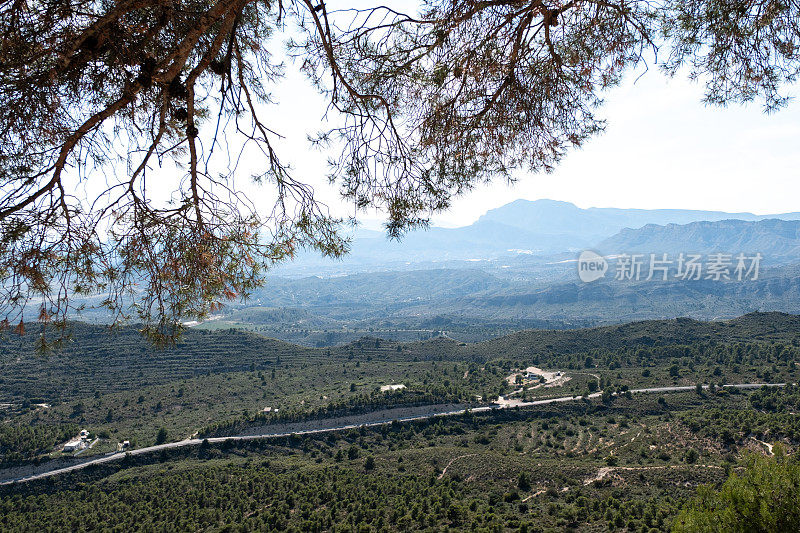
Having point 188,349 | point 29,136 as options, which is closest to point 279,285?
point 188,349

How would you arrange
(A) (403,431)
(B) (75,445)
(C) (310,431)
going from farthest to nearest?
(C) (310,431)
(A) (403,431)
(B) (75,445)

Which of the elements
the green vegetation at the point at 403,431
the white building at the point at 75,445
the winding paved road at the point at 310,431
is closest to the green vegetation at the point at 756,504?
the green vegetation at the point at 403,431

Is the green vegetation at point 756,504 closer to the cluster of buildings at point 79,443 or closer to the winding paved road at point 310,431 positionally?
the winding paved road at point 310,431

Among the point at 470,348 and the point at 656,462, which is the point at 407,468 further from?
the point at 470,348

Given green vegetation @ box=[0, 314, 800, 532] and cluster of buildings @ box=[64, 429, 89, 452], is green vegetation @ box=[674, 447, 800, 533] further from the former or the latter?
cluster of buildings @ box=[64, 429, 89, 452]

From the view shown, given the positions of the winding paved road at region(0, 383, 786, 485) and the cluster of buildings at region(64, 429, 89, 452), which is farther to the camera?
the cluster of buildings at region(64, 429, 89, 452)

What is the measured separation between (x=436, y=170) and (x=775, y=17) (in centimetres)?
282

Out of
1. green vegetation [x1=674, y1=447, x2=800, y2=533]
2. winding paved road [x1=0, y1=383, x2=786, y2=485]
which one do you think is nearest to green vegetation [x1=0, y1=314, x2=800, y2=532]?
green vegetation [x1=674, y1=447, x2=800, y2=533]

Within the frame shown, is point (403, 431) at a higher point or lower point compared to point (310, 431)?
lower

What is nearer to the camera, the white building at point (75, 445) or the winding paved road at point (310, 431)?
the winding paved road at point (310, 431)

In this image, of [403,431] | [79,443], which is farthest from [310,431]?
[79,443]

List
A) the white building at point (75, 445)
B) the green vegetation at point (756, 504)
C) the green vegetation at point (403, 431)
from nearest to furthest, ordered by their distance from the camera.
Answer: the green vegetation at point (756, 504), the green vegetation at point (403, 431), the white building at point (75, 445)

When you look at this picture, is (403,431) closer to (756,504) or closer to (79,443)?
(79,443)

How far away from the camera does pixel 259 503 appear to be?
1655 cm
